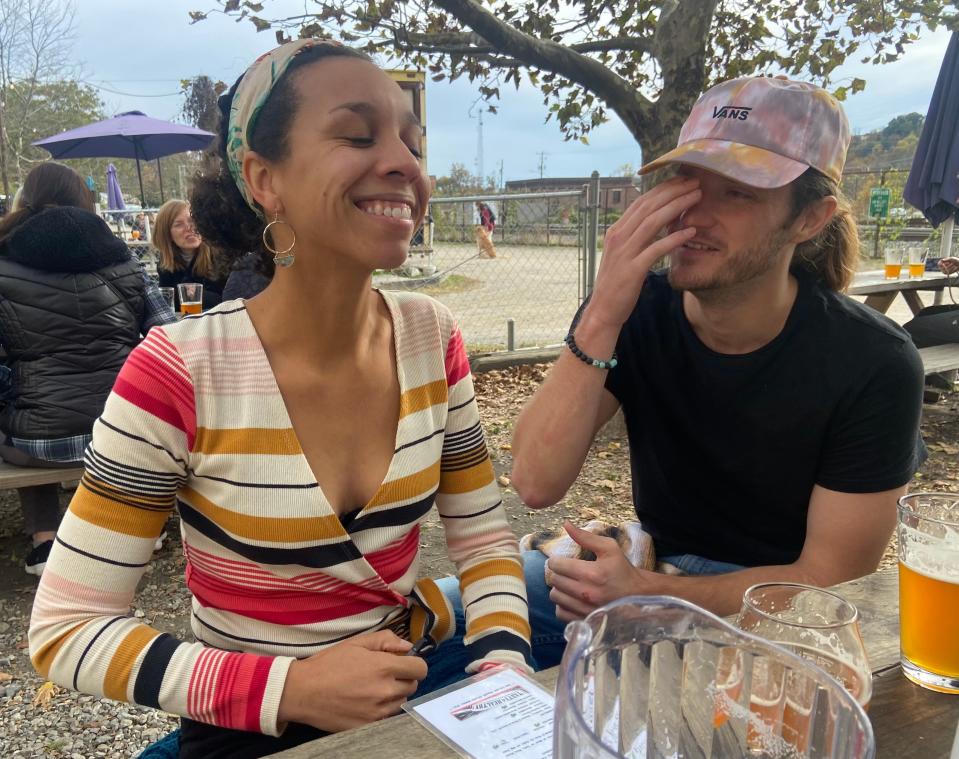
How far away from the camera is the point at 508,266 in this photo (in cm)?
879

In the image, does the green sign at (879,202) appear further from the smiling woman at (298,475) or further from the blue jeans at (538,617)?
the smiling woman at (298,475)

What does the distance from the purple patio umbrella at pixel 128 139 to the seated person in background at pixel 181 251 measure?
322 cm

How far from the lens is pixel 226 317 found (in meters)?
1.46

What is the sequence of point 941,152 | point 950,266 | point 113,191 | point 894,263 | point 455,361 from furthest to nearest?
point 113,191, point 894,263, point 941,152, point 950,266, point 455,361

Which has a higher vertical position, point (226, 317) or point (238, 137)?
point (238, 137)

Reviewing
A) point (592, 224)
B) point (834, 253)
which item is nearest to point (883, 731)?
point (834, 253)

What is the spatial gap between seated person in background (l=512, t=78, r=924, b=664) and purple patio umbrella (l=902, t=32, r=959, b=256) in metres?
5.71

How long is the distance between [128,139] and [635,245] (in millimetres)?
9820

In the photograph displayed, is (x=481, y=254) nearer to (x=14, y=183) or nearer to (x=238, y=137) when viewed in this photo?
(x=238, y=137)

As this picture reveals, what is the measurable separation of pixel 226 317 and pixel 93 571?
21.1 inches

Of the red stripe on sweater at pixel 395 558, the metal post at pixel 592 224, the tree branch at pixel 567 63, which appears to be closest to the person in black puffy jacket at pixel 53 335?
the tree branch at pixel 567 63

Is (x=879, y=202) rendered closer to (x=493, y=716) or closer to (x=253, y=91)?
(x=253, y=91)

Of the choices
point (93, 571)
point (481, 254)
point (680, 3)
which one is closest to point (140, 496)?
point (93, 571)

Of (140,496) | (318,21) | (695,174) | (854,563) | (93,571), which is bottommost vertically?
(854,563)
